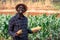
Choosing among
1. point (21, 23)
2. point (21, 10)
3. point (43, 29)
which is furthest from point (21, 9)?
point (43, 29)

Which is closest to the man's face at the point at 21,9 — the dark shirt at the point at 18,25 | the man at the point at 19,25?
the man at the point at 19,25

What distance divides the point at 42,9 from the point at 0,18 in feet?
9.48

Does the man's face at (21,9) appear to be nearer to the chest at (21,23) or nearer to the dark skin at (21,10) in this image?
the dark skin at (21,10)

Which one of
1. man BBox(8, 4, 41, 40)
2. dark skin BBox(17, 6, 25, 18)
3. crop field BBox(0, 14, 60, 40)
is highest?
dark skin BBox(17, 6, 25, 18)

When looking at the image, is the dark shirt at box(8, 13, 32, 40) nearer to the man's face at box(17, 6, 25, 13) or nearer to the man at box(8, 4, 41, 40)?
the man at box(8, 4, 41, 40)

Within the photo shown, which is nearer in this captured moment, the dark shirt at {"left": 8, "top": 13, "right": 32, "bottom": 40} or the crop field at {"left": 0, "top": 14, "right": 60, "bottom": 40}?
the dark shirt at {"left": 8, "top": 13, "right": 32, "bottom": 40}

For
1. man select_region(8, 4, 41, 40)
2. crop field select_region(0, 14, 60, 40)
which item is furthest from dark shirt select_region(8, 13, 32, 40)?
crop field select_region(0, 14, 60, 40)

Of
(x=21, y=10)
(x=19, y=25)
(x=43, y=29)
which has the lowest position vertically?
(x=43, y=29)

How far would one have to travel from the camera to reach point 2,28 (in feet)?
30.9

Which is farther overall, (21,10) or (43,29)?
(43,29)

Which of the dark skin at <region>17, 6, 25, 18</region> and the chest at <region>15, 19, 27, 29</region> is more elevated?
the dark skin at <region>17, 6, 25, 18</region>

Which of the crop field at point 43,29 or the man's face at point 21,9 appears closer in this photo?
the man's face at point 21,9

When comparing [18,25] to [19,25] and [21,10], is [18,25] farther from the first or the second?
[21,10]

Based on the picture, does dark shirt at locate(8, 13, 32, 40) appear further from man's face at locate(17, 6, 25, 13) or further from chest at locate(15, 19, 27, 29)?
man's face at locate(17, 6, 25, 13)
